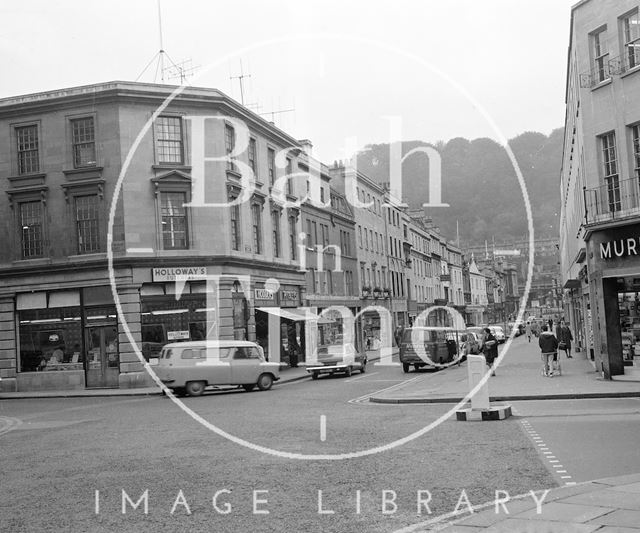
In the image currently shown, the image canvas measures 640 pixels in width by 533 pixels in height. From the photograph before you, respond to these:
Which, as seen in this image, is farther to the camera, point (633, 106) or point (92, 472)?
point (633, 106)

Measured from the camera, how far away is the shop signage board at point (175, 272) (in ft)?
109

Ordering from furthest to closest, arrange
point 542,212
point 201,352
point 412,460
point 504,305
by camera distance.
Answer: point 504,305, point 542,212, point 201,352, point 412,460

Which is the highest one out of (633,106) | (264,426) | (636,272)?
(633,106)

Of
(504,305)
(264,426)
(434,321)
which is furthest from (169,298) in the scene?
(504,305)

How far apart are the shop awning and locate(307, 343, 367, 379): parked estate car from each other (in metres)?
5.76

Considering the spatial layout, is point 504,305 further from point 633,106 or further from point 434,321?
point 633,106

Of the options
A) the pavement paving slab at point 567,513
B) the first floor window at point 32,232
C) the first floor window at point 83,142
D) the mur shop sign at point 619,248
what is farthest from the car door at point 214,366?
the pavement paving slab at point 567,513

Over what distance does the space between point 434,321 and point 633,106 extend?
61.1 meters

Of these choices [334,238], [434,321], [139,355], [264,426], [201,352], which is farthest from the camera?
[434,321]

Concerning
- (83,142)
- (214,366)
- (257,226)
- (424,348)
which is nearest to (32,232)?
(83,142)

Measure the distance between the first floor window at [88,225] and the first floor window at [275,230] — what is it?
35.0ft

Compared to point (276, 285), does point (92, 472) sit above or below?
below

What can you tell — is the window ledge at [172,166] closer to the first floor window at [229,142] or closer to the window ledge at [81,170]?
the first floor window at [229,142]

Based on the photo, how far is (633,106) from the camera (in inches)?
859
